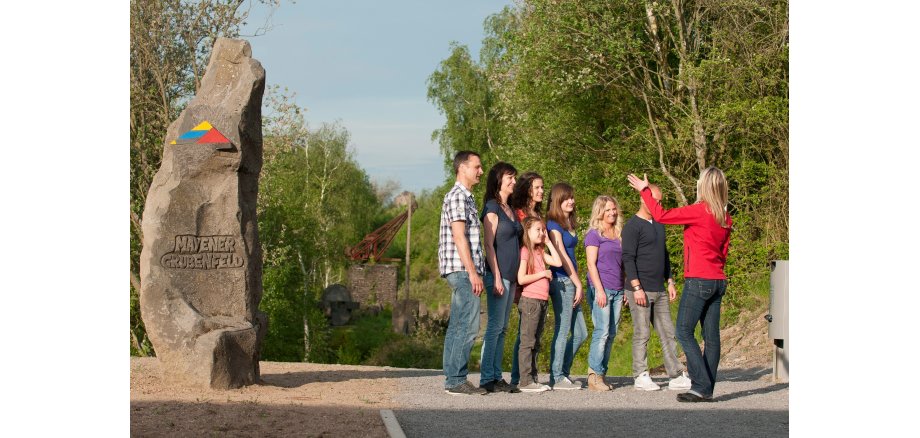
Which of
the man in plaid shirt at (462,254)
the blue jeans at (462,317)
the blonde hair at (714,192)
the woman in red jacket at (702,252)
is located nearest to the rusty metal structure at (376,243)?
the blue jeans at (462,317)

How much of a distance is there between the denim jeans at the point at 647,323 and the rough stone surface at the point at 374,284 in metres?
39.7

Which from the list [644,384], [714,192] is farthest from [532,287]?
[714,192]

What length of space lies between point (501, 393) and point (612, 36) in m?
12.9

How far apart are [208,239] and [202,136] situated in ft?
3.22

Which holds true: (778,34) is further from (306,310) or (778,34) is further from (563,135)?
(306,310)

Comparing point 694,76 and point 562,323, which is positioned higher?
point 694,76

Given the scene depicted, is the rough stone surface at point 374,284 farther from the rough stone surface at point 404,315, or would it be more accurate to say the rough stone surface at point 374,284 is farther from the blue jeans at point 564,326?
the blue jeans at point 564,326

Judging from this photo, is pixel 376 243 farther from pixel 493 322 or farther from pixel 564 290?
pixel 493 322

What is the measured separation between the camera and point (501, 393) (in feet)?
32.1

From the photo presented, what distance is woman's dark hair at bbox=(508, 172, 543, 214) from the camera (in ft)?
33.1

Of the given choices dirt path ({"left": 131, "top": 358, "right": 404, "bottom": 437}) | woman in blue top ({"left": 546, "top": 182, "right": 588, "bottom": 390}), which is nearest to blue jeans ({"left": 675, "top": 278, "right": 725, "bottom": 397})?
woman in blue top ({"left": 546, "top": 182, "right": 588, "bottom": 390})

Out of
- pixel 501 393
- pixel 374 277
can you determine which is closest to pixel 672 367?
pixel 501 393

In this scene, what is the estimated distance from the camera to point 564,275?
10.2 meters

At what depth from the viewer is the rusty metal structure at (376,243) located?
53.0 m
